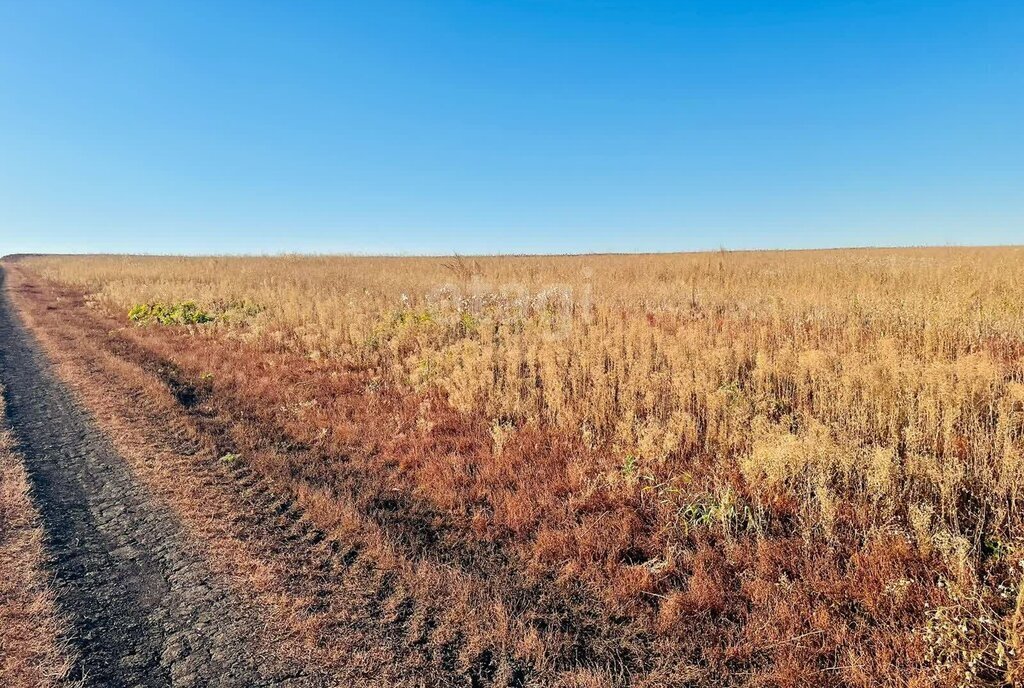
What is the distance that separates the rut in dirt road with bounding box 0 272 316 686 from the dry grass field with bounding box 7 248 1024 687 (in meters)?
0.39

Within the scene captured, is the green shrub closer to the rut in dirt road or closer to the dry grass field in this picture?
the dry grass field

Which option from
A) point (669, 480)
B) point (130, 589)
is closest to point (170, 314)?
point (130, 589)

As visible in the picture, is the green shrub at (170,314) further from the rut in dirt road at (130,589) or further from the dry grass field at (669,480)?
the rut in dirt road at (130,589)

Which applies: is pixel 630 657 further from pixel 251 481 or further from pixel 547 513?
pixel 251 481

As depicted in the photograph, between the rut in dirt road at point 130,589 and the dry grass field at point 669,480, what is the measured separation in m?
0.39

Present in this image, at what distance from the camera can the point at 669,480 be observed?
4.50 m

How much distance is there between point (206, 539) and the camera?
404cm

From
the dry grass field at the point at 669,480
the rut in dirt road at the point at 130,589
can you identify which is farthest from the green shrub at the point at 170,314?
the rut in dirt road at the point at 130,589

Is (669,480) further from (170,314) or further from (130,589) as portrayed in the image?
(170,314)

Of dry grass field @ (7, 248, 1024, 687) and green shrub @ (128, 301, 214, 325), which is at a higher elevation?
green shrub @ (128, 301, 214, 325)

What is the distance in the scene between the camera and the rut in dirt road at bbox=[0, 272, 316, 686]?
281cm

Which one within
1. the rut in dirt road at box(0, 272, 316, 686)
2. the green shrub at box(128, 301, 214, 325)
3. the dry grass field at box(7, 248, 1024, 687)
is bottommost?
the rut in dirt road at box(0, 272, 316, 686)

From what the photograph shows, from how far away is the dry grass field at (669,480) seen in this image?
111 inches

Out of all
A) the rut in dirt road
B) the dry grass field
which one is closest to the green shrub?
the dry grass field
